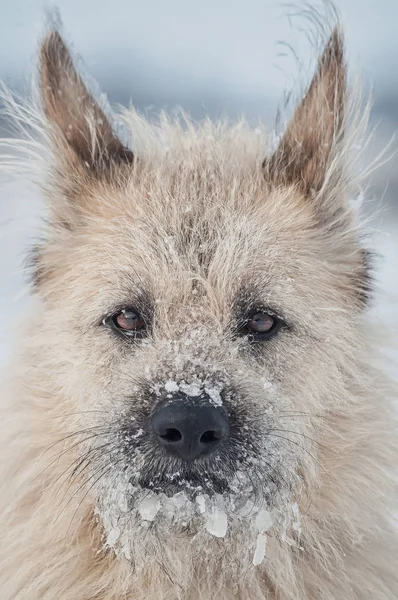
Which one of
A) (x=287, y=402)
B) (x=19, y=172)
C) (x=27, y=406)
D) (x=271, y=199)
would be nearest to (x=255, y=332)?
(x=287, y=402)

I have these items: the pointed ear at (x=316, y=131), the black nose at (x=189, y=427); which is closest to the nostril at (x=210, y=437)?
the black nose at (x=189, y=427)

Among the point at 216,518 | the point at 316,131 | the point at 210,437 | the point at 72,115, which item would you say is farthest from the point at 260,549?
the point at 72,115

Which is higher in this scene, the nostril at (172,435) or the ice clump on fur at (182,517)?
the nostril at (172,435)

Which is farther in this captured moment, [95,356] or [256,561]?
[95,356]

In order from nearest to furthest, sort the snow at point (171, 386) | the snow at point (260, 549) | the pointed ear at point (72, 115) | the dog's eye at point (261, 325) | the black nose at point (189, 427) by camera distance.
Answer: the black nose at point (189, 427) < the snow at point (171, 386) < the snow at point (260, 549) < the dog's eye at point (261, 325) < the pointed ear at point (72, 115)

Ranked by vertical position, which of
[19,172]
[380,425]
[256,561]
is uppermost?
[19,172]

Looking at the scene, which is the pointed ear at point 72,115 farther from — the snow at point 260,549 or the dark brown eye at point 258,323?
the snow at point 260,549

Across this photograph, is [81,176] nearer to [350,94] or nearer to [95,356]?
[95,356]
